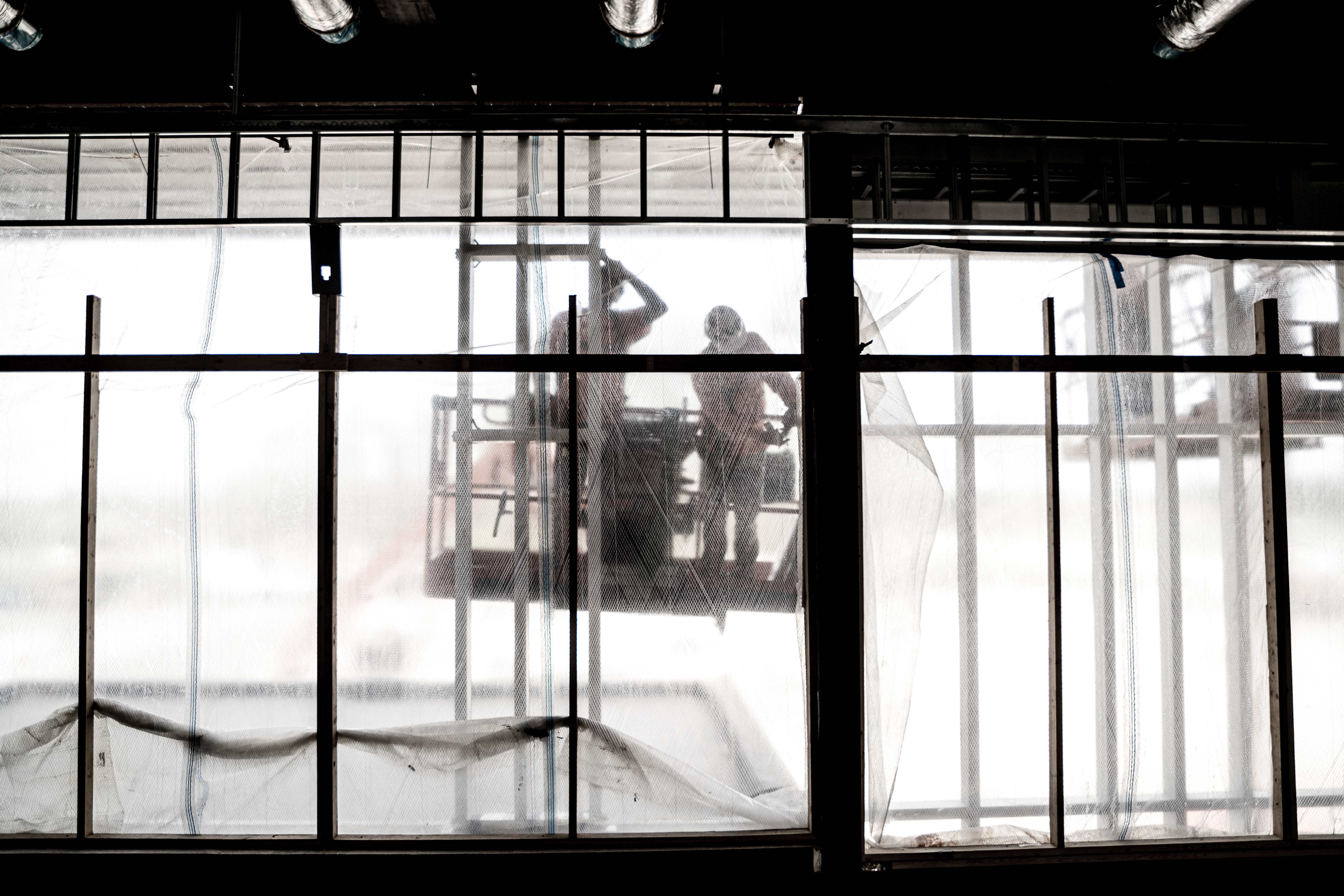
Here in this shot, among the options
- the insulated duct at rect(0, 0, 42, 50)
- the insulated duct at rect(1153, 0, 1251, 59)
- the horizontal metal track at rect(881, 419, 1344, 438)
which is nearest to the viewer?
the insulated duct at rect(1153, 0, 1251, 59)

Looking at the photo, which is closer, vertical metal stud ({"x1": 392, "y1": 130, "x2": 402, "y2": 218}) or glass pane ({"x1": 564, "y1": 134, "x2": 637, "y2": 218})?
vertical metal stud ({"x1": 392, "y1": 130, "x2": 402, "y2": 218})

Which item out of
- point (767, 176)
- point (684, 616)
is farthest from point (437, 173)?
point (684, 616)

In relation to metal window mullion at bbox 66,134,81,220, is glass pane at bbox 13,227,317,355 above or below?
below

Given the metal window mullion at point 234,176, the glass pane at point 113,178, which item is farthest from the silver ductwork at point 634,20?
the glass pane at point 113,178

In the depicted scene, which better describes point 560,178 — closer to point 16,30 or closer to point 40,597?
point 16,30

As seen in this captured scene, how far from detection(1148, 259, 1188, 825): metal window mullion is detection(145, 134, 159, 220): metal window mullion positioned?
393cm

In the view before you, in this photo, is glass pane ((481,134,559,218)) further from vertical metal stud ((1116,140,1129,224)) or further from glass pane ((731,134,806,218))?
vertical metal stud ((1116,140,1129,224))

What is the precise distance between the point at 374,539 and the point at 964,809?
2488 millimetres

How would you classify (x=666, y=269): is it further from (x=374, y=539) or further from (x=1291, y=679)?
(x=1291, y=679)

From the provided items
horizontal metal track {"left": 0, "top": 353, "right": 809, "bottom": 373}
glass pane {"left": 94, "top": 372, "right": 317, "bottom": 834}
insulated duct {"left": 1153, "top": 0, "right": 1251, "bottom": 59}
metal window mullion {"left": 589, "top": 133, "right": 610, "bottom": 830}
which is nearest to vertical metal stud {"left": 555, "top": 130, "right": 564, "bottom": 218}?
metal window mullion {"left": 589, "top": 133, "right": 610, "bottom": 830}

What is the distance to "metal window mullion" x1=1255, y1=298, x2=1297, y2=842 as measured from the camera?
283 centimetres

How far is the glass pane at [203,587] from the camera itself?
2818 mm

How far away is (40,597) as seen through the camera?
2834mm

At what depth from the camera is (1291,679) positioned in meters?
2.85
